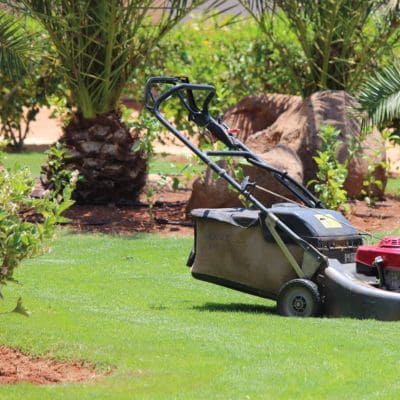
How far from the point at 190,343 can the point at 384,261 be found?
4.82 ft

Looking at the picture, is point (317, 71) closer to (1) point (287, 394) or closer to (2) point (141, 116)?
(2) point (141, 116)

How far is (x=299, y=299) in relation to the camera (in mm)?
7336

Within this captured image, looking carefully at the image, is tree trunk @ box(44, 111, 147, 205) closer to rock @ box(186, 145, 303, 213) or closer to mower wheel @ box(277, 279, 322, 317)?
rock @ box(186, 145, 303, 213)

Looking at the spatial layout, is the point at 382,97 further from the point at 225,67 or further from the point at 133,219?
the point at 225,67

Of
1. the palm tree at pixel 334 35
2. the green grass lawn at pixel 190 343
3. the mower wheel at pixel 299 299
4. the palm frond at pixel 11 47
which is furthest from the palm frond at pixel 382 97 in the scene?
the mower wheel at pixel 299 299

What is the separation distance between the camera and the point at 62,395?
212 inches

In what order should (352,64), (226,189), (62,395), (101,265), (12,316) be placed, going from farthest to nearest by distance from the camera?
(352,64) < (226,189) < (101,265) < (12,316) < (62,395)

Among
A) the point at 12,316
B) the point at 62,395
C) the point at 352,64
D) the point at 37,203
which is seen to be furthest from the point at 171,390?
the point at 352,64

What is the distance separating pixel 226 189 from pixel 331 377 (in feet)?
21.2

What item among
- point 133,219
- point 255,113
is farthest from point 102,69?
point 255,113

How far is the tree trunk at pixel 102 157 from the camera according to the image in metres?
13.3

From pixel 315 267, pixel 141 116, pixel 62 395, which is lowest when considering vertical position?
pixel 62 395

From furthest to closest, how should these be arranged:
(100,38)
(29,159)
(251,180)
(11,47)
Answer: (29,159) → (100,38) → (251,180) → (11,47)

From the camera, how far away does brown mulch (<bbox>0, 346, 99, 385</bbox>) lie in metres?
5.78
